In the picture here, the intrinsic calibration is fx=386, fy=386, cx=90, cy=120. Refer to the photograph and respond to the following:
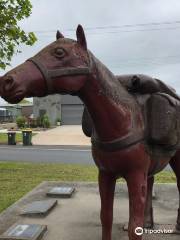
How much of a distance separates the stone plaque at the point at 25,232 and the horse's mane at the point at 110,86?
5.47 ft

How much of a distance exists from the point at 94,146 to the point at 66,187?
316 cm

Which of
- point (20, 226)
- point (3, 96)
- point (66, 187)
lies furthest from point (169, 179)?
point (3, 96)

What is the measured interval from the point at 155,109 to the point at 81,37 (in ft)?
3.14

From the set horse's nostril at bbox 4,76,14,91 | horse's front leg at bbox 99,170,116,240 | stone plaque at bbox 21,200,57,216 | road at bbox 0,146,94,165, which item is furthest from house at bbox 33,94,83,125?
horse's nostril at bbox 4,76,14,91

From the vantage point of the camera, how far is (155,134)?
319cm

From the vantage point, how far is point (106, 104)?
291cm

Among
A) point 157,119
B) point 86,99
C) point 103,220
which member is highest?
point 86,99

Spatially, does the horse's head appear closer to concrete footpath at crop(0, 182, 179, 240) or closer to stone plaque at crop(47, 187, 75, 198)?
concrete footpath at crop(0, 182, 179, 240)

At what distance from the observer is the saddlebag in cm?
320

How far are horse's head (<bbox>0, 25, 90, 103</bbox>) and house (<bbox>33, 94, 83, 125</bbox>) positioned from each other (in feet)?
128

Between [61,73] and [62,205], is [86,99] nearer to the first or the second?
[61,73]

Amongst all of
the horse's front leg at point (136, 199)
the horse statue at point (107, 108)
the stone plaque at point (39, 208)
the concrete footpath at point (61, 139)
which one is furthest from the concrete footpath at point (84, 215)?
the concrete footpath at point (61, 139)

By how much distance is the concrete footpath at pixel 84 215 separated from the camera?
404cm

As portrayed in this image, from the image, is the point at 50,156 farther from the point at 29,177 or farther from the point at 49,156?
the point at 29,177
